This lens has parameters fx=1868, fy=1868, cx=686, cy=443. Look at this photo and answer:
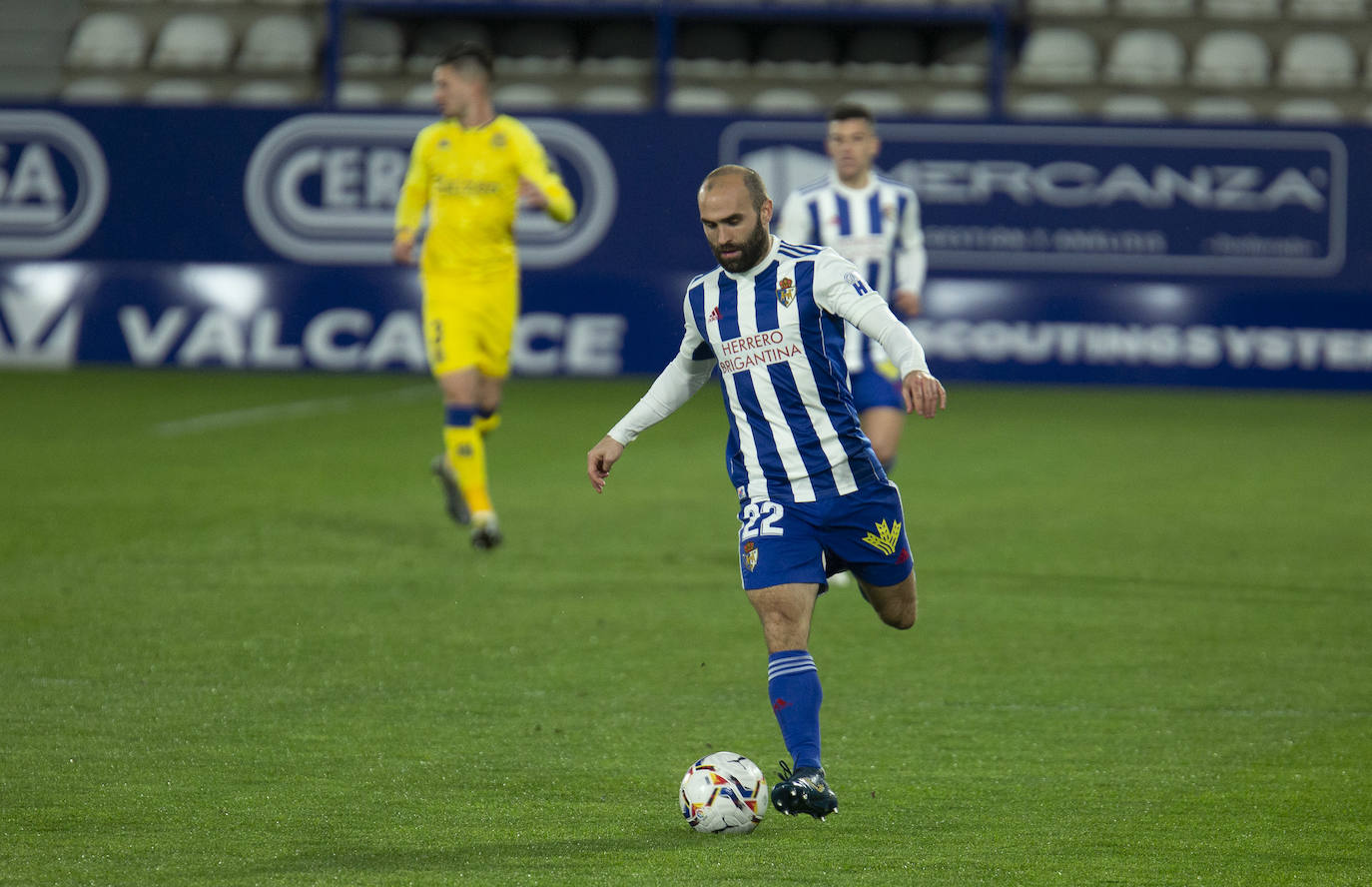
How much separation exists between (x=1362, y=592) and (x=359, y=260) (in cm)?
1068

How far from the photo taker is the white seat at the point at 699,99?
1852 cm

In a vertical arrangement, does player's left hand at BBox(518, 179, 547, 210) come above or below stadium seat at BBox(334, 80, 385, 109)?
below

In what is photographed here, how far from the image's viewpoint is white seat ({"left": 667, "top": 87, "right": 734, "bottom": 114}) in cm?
1852

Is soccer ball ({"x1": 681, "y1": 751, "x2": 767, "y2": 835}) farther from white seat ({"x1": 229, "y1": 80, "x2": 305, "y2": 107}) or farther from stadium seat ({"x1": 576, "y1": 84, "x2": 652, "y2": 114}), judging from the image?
white seat ({"x1": 229, "y1": 80, "x2": 305, "y2": 107})

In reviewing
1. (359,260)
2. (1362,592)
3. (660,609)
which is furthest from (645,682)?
(359,260)

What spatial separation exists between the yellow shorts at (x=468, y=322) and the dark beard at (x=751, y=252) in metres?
4.28

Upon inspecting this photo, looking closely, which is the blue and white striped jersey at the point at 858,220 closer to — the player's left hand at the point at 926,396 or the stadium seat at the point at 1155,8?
the player's left hand at the point at 926,396

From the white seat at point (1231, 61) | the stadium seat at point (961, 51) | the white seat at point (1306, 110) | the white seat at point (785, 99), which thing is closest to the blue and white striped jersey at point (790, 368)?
the white seat at point (785, 99)

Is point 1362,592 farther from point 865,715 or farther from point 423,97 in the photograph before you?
point 423,97

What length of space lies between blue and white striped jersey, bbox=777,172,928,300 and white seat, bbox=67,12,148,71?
1307 cm

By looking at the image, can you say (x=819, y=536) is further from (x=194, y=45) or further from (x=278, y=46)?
(x=194, y=45)

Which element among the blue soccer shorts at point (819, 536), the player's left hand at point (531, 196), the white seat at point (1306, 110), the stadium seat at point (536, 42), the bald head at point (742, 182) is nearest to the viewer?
the bald head at point (742, 182)

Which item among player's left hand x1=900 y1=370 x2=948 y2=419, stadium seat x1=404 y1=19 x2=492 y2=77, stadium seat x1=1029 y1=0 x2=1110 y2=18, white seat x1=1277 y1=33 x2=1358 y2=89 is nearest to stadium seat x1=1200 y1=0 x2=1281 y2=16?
white seat x1=1277 y1=33 x2=1358 y2=89

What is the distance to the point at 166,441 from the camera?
1199 centimetres
